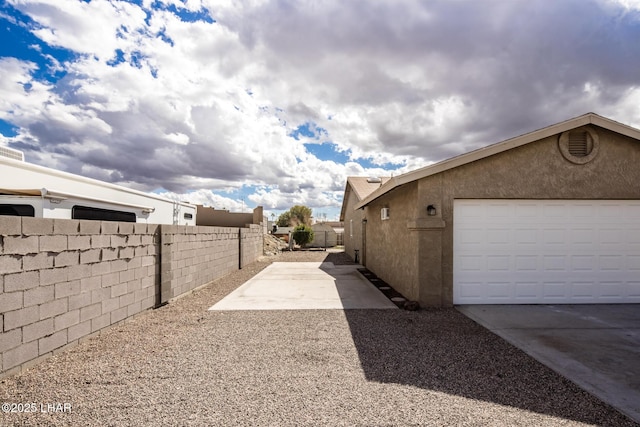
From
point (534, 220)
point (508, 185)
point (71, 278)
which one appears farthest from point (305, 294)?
point (534, 220)

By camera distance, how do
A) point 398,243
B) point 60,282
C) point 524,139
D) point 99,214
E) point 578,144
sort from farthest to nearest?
point 398,243, point 99,214, point 578,144, point 524,139, point 60,282

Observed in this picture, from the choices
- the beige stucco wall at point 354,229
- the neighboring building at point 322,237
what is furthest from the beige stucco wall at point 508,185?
the neighboring building at point 322,237

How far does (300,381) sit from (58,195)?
697cm

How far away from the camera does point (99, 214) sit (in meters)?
8.96

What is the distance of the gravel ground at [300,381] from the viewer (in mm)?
3055

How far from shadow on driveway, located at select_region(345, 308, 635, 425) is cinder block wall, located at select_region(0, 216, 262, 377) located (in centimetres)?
406

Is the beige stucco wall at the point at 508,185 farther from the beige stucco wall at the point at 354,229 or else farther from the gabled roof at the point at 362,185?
the beige stucco wall at the point at 354,229

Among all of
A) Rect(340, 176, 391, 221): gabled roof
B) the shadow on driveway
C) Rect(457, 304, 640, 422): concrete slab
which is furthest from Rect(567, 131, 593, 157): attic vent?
Rect(340, 176, 391, 221): gabled roof

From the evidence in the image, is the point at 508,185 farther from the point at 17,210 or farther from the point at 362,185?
the point at 362,185

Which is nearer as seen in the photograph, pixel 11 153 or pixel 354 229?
pixel 11 153

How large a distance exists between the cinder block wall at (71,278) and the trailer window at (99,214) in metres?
2.30

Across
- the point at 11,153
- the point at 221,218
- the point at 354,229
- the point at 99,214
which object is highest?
the point at 11,153

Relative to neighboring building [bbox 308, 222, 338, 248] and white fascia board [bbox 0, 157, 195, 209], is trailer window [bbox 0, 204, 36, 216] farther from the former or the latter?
neighboring building [bbox 308, 222, 338, 248]

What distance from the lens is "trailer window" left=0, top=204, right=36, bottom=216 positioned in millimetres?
6498
